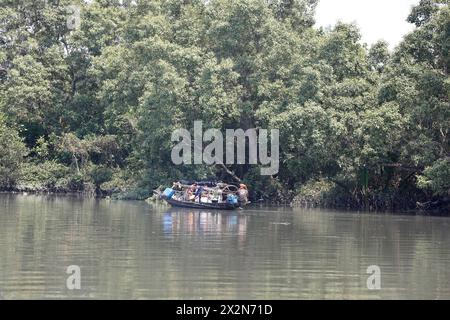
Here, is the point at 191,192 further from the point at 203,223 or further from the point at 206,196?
the point at 203,223

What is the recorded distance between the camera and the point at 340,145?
4528 cm

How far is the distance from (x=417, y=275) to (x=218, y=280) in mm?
4586

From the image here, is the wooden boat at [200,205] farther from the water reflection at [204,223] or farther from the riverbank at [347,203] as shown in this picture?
the riverbank at [347,203]

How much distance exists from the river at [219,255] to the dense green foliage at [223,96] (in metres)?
5.59

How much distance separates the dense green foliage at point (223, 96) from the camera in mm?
41688

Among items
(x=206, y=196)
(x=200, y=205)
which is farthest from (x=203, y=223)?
(x=206, y=196)

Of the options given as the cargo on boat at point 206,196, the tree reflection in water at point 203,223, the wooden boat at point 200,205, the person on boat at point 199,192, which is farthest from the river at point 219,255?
the person on boat at point 199,192

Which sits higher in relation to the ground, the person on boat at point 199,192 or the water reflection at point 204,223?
the person on boat at point 199,192

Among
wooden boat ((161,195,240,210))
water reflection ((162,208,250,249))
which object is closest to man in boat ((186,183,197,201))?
wooden boat ((161,195,240,210))

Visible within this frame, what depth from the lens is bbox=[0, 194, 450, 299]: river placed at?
18.1 meters

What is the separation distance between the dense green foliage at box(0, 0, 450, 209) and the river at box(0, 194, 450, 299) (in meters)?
5.59

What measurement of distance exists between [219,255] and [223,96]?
84.5 feet

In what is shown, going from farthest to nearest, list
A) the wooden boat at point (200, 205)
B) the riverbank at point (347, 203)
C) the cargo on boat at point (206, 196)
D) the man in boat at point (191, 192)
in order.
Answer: the man in boat at point (191, 192), the cargo on boat at point (206, 196), the wooden boat at point (200, 205), the riverbank at point (347, 203)
